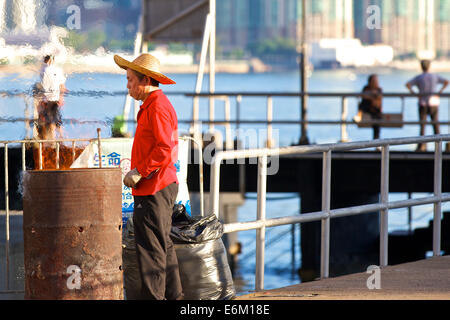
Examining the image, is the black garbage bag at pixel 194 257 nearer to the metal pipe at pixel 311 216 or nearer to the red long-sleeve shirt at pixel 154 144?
the metal pipe at pixel 311 216

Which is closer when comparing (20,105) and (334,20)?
(20,105)

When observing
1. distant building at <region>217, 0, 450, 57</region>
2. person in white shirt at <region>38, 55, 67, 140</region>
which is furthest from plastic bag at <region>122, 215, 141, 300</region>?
distant building at <region>217, 0, 450, 57</region>

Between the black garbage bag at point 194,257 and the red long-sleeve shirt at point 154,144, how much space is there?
21.0 inches

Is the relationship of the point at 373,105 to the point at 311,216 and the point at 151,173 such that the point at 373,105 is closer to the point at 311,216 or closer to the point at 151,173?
the point at 311,216

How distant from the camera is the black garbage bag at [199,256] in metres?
6.80

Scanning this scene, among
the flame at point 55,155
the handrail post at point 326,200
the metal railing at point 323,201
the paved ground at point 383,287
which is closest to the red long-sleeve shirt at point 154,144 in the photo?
the metal railing at point 323,201

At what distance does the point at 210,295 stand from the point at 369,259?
12735 millimetres

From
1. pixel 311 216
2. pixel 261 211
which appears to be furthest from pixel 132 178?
pixel 311 216

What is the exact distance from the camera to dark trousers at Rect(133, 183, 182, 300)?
20.8 feet

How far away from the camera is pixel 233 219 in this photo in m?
24.2

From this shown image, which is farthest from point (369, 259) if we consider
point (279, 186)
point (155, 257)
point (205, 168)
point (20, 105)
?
point (155, 257)

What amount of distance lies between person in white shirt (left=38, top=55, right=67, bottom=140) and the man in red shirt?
1.45 m

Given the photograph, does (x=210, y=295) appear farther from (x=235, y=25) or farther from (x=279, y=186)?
(x=235, y=25)

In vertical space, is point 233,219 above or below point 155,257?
below
